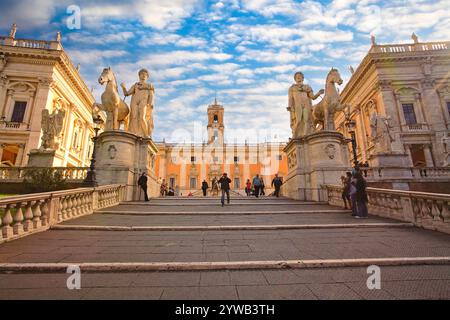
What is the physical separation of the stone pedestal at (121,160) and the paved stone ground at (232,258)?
5774 mm

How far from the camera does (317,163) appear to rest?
36.1ft

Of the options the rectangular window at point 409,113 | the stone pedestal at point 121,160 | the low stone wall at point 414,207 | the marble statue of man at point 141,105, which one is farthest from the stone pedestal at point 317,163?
the rectangular window at point 409,113

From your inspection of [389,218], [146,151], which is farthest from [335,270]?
[146,151]

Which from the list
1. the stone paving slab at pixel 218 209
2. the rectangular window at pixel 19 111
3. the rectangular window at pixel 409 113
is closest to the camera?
the stone paving slab at pixel 218 209

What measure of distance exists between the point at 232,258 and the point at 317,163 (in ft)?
29.0

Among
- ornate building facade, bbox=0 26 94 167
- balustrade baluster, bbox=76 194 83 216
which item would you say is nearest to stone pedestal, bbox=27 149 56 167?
balustrade baluster, bbox=76 194 83 216

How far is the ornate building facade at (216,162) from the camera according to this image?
161 feet

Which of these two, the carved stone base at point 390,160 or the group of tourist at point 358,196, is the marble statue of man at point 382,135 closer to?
the carved stone base at point 390,160

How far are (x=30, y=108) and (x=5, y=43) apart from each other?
315 inches

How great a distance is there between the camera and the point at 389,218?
6.71 metres

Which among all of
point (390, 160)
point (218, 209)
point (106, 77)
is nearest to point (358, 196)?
point (218, 209)

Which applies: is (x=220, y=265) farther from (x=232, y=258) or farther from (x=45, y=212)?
(x=45, y=212)

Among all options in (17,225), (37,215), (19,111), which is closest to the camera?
(17,225)

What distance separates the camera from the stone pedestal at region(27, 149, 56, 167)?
11.4 meters
